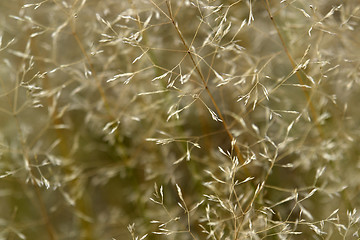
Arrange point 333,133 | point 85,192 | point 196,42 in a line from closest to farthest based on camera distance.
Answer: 1. point 333,133
2. point 196,42
3. point 85,192

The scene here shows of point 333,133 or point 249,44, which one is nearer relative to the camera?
point 333,133

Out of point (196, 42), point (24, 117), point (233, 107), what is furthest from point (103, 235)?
point (196, 42)

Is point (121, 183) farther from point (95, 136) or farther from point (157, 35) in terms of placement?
point (157, 35)

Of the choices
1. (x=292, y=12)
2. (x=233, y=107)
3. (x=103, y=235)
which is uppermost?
(x=292, y=12)

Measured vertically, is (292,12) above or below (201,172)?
above

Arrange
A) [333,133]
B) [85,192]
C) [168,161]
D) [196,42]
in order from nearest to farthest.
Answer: [333,133] → [168,161] → [196,42] → [85,192]

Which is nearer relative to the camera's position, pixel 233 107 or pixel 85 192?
pixel 233 107

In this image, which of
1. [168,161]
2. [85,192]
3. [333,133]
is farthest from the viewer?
[85,192]

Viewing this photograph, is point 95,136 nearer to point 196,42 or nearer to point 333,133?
point 196,42

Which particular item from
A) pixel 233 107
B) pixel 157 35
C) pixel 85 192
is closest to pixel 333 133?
pixel 233 107
